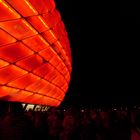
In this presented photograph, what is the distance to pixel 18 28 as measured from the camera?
3932 millimetres

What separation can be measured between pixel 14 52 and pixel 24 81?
3.55ft

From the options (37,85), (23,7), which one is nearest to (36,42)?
(23,7)

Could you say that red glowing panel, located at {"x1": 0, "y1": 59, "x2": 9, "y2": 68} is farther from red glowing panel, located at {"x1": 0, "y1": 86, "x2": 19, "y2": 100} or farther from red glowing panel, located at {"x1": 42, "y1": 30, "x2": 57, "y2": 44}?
red glowing panel, located at {"x1": 42, "y1": 30, "x2": 57, "y2": 44}

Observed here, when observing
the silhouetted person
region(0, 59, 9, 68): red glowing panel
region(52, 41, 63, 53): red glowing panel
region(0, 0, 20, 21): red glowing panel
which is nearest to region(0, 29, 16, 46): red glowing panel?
region(0, 0, 20, 21): red glowing panel

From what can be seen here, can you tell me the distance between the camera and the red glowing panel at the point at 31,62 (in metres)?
4.62

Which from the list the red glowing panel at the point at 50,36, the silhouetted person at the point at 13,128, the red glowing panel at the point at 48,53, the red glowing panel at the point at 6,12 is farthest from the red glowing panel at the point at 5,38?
the silhouetted person at the point at 13,128

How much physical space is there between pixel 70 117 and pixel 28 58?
15.7 ft

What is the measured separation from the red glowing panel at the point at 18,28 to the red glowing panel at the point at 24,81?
104 centimetres

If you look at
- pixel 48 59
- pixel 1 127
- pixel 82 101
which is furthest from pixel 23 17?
pixel 82 101

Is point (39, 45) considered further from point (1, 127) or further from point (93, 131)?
point (93, 131)

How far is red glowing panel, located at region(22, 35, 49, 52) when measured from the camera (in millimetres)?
4367

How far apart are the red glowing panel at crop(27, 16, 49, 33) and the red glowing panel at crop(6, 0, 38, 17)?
0.10 metres

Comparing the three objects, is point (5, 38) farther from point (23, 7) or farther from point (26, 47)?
point (26, 47)

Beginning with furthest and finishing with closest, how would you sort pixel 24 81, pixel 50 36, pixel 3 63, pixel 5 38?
pixel 24 81
pixel 50 36
pixel 3 63
pixel 5 38
